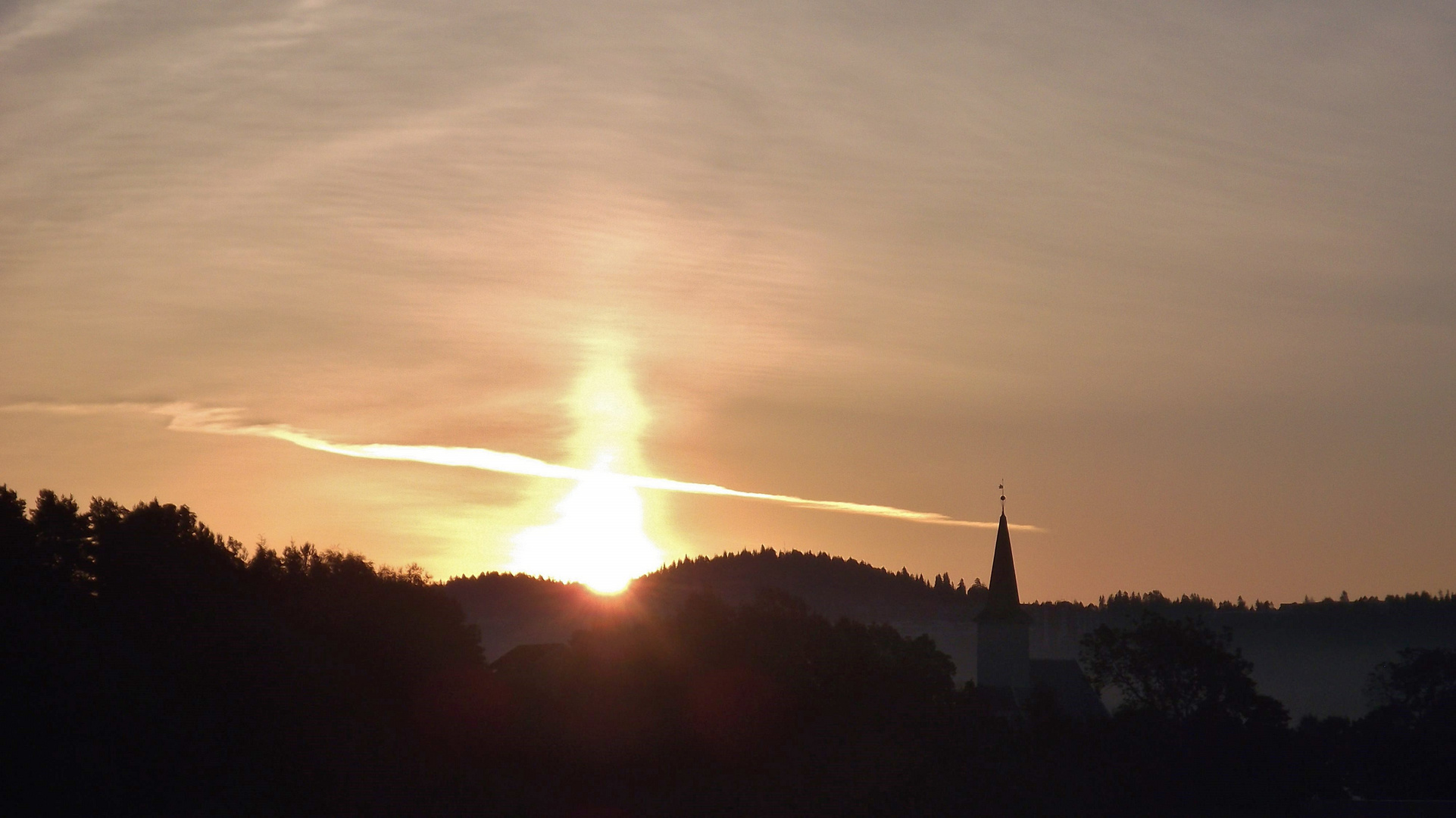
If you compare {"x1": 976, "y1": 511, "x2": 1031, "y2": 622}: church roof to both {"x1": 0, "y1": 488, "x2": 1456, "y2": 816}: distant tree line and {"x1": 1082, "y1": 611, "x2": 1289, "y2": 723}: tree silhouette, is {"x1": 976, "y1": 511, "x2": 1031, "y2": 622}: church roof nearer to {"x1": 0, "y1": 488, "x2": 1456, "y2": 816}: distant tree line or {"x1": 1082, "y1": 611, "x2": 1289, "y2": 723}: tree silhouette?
{"x1": 1082, "y1": 611, "x2": 1289, "y2": 723}: tree silhouette

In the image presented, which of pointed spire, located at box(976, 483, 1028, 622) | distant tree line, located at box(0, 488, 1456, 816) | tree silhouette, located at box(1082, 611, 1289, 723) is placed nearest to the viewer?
distant tree line, located at box(0, 488, 1456, 816)

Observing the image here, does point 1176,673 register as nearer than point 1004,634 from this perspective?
Yes

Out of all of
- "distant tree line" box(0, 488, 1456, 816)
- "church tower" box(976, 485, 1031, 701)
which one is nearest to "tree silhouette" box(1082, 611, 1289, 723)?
"distant tree line" box(0, 488, 1456, 816)

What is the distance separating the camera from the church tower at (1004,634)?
120 m

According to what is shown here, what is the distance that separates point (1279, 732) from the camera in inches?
3538

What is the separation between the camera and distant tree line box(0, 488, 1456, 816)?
2090 inches

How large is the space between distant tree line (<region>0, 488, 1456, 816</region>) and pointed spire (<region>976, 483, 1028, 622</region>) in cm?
2746

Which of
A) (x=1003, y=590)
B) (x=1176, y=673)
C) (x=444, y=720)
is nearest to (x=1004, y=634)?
(x=1003, y=590)

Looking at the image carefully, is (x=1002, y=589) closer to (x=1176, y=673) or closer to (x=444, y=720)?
(x=1176, y=673)

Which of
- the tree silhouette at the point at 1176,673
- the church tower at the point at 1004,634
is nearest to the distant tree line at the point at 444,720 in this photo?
the tree silhouette at the point at 1176,673

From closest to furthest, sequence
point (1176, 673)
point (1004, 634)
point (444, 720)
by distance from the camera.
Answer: point (444, 720)
point (1176, 673)
point (1004, 634)

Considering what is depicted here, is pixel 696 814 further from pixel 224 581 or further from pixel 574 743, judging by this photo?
pixel 224 581

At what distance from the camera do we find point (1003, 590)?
12212 cm

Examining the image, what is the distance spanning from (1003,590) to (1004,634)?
3.79m
